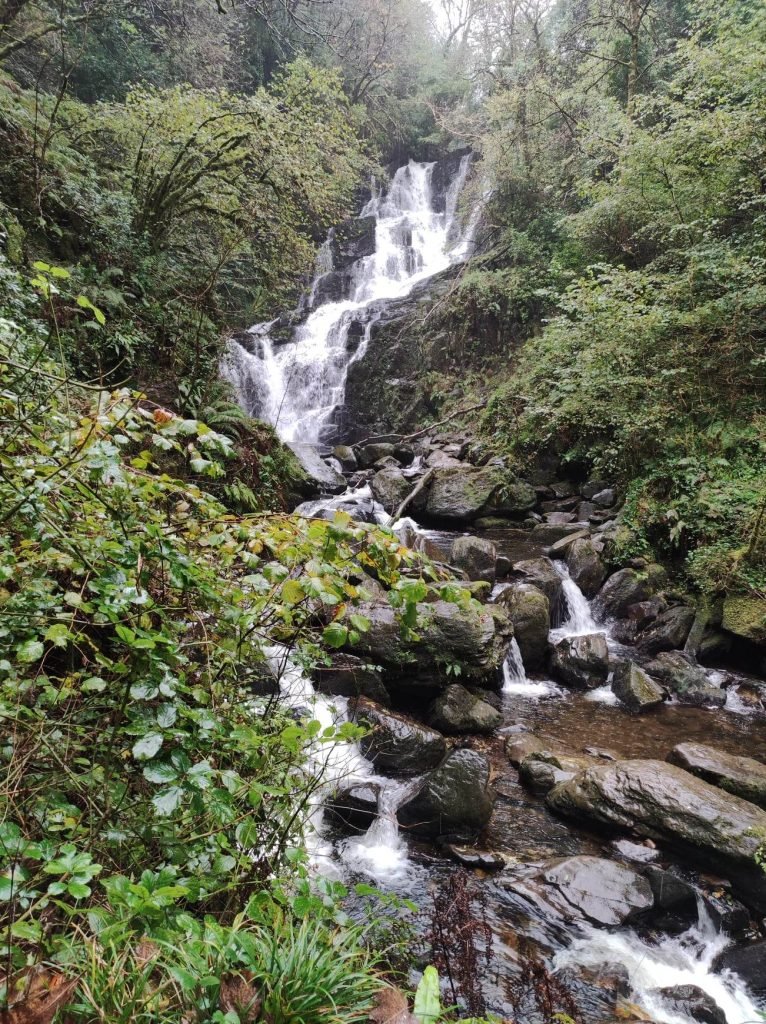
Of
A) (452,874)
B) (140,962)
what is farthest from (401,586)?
(452,874)

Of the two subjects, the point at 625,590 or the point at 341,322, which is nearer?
the point at 625,590

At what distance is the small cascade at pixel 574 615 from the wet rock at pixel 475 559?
124cm

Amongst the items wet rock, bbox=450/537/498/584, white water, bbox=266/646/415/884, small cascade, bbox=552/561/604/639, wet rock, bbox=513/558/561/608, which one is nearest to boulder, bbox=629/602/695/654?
small cascade, bbox=552/561/604/639

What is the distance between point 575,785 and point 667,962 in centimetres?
131

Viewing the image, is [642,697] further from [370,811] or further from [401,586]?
[401,586]

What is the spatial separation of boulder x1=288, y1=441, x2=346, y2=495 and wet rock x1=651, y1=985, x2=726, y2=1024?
9.24 m

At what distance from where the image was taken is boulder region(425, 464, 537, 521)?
37.5 feet

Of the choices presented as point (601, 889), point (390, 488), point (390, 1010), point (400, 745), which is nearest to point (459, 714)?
point (400, 745)

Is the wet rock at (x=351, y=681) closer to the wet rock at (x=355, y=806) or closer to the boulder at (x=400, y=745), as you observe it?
the boulder at (x=400, y=745)

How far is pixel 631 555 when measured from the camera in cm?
875

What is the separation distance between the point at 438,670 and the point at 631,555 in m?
4.93

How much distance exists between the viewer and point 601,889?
144 inches

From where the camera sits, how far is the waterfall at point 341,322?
54.5ft

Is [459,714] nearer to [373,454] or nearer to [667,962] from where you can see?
[667,962]
